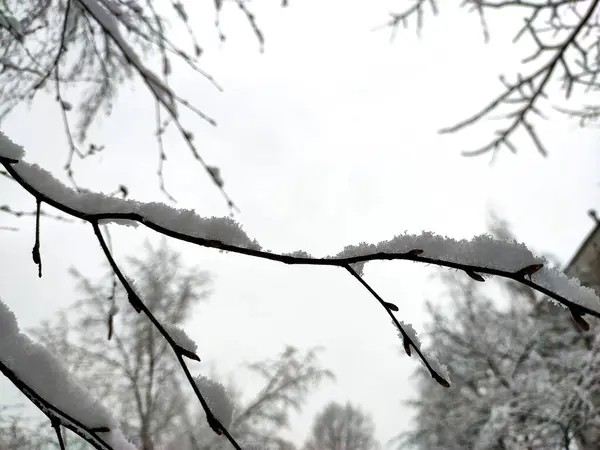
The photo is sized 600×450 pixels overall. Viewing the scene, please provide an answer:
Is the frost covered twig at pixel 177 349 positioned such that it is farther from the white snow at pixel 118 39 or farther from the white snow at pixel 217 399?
the white snow at pixel 118 39

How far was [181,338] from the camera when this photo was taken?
66 centimetres

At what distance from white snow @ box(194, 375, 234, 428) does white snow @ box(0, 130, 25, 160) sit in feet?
1.36

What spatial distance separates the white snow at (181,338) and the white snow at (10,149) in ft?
1.09

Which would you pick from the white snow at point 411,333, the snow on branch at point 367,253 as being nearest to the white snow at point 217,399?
the snow on branch at point 367,253

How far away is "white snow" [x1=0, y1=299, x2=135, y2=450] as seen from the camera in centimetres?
66

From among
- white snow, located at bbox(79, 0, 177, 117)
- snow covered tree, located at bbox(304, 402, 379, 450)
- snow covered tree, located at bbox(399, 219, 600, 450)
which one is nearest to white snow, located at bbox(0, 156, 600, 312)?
white snow, located at bbox(79, 0, 177, 117)

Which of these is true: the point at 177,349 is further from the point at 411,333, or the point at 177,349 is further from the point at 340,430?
the point at 340,430

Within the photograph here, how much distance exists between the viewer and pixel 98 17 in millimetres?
1519

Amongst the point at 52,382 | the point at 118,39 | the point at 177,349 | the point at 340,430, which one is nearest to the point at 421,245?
the point at 177,349

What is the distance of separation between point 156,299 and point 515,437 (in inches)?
202

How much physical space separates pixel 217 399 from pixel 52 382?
226mm

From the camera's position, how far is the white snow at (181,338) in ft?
2.13

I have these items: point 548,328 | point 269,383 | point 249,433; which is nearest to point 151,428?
point 249,433

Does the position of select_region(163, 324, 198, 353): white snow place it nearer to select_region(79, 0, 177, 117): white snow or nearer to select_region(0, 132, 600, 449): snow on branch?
select_region(0, 132, 600, 449): snow on branch
